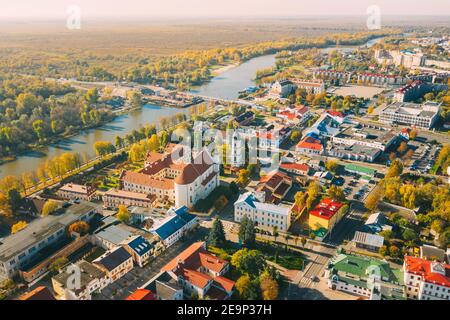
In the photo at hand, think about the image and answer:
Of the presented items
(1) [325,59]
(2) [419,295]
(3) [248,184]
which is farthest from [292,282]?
(1) [325,59]

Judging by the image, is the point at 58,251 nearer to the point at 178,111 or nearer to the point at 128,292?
the point at 128,292

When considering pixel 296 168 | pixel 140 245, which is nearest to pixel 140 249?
pixel 140 245

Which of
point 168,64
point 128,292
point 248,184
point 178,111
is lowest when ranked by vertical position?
point 128,292

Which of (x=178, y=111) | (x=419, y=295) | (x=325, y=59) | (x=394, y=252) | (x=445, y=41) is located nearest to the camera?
(x=419, y=295)

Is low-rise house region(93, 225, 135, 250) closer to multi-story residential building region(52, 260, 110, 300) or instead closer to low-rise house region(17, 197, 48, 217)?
multi-story residential building region(52, 260, 110, 300)

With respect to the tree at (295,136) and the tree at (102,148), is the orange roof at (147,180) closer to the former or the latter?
the tree at (102,148)

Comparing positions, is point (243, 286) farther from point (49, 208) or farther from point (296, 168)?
point (296, 168)

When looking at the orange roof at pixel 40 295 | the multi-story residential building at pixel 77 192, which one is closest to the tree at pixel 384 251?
the orange roof at pixel 40 295
